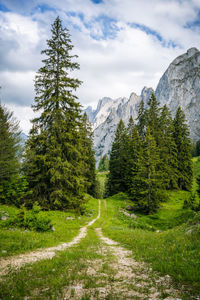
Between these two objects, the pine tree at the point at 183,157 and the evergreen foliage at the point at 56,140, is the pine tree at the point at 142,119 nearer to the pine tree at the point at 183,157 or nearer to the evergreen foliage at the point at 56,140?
the pine tree at the point at 183,157

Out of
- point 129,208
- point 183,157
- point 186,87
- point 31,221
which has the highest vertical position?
point 186,87

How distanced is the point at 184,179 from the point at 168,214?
17.0m

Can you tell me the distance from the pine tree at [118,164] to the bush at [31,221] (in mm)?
33429

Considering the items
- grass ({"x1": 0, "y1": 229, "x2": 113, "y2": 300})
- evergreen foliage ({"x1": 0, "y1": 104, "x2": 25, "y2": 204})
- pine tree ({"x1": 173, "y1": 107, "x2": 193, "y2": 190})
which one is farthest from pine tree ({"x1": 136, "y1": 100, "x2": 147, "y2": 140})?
grass ({"x1": 0, "y1": 229, "x2": 113, "y2": 300})

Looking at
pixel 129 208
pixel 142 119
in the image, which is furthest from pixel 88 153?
pixel 129 208

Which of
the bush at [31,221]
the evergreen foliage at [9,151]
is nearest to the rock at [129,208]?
the evergreen foliage at [9,151]

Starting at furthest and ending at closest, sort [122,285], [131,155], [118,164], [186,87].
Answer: [186,87], [118,164], [131,155], [122,285]

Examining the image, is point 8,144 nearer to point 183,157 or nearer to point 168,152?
point 168,152

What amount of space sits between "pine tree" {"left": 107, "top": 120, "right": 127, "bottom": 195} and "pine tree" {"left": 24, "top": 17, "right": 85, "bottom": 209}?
25.0m

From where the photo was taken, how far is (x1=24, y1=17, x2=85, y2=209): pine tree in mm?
19000

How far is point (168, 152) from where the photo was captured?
4153 cm

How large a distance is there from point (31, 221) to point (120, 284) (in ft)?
29.7

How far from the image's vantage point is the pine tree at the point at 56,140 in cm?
1900

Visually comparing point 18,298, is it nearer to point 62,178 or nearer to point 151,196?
point 62,178
